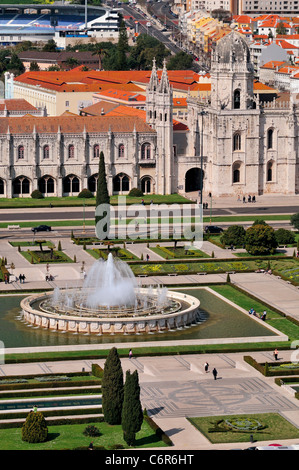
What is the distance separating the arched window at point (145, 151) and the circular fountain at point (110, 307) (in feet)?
154

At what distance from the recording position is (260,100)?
144 meters

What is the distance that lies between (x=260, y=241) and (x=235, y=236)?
3.55 meters

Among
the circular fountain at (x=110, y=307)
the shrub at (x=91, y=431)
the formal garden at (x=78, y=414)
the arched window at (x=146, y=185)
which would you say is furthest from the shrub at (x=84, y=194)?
the shrub at (x=91, y=431)

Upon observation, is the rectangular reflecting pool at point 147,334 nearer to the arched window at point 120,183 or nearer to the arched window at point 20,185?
the arched window at point 20,185

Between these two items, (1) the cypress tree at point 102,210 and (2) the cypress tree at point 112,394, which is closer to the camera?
(2) the cypress tree at point 112,394

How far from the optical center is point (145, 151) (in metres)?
133

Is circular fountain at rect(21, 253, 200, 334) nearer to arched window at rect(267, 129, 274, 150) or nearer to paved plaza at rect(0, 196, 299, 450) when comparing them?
paved plaza at rect(0, 196, 299, 450)

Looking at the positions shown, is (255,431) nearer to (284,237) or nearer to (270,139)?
(284,237)

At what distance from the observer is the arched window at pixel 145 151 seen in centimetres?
13288

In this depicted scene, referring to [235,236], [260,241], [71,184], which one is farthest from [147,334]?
[71,184]

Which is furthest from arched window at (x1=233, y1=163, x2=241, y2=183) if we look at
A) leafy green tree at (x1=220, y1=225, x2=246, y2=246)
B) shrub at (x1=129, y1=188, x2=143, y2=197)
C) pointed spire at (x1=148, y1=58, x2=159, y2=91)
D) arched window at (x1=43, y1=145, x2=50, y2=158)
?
leafy green tree at (x1=220, y1=225, x2=246, y2=246)
